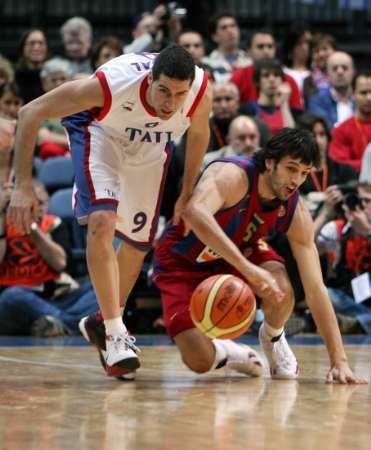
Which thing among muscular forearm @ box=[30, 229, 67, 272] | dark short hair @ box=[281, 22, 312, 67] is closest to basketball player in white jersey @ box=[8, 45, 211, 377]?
muscular forearm @ box=[30, 229, 67, 272]

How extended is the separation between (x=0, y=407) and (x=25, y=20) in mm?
8365

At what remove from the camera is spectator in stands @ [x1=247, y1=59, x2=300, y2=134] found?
8.52m

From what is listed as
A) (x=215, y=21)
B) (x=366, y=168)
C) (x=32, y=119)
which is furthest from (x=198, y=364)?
(x=215, y=21)

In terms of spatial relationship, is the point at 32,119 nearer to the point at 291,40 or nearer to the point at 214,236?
the point at 214,236

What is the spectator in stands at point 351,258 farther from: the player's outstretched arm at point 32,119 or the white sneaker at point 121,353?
the player's outstretched arm at point 32,119

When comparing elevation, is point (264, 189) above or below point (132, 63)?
below

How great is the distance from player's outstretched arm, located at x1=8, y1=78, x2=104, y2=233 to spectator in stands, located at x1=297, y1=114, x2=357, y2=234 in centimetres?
324

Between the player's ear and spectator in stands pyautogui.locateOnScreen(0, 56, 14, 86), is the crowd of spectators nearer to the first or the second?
spectator in stands pyautogui.locateOnScreen(0, 56, 14, 86)

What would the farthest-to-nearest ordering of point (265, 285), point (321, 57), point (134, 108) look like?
point (321, 57)
point (134, 108)
point (265, 285)

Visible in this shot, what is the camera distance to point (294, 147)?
4.54 meters

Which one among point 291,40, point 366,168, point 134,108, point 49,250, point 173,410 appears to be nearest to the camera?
point 173,410

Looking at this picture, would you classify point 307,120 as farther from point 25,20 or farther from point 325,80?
point 25,20

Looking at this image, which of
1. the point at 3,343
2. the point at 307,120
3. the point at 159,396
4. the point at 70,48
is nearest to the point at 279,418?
the point at 159,396

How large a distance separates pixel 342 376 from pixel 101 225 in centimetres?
116
